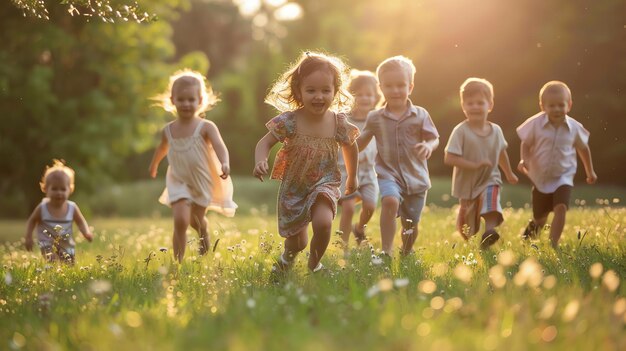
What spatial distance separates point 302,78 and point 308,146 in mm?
581

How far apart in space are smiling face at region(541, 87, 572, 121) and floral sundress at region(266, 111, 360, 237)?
9.73 ft

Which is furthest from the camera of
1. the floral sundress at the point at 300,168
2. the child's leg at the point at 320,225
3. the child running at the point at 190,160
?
the child running at the point at 190,160

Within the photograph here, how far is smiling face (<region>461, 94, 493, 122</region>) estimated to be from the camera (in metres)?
8.73

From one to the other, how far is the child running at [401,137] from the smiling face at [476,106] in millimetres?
806

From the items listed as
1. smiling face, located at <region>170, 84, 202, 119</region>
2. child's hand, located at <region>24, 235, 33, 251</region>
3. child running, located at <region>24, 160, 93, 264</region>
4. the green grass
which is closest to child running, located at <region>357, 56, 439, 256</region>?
the green grass

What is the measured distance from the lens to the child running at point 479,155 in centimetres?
872

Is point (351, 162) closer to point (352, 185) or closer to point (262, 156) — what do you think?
point (352, 185)

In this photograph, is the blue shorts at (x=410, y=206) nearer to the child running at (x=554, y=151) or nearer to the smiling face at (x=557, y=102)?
the child running at (x=554, y=151)

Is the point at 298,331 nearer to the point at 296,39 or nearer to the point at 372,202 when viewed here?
the point at 372,202

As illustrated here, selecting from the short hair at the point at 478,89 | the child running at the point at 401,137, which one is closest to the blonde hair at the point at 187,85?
the child running at the point at 401,137

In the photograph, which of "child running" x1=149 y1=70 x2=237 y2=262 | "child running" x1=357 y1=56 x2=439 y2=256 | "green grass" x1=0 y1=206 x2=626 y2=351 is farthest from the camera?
"child running" x1=149 y1=70 x2=237 y2=262

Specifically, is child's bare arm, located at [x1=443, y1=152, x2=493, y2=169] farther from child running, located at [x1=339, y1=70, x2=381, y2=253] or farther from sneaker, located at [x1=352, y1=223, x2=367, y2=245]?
sneaker, located at [x1=352, y1=223, x2=367, y2=245]

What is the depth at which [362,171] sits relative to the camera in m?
9.58

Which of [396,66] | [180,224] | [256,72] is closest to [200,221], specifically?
[180,224]
